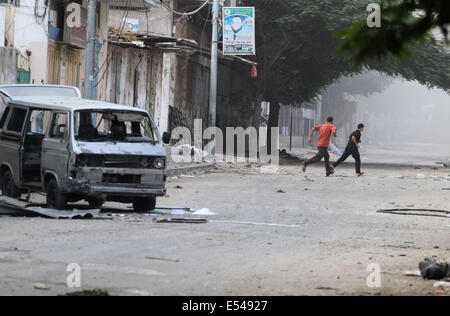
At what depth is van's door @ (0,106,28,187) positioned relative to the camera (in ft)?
47.2

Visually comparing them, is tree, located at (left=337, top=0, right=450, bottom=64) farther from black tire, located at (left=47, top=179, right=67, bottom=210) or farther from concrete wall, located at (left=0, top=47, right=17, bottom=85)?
concrete wall, located at (left=0, top=47, right=17, bottom=85)

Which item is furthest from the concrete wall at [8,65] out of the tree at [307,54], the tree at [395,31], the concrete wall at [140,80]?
the tree at [307,54]

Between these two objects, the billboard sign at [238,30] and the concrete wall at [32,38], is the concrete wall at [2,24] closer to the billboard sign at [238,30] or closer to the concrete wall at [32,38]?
the concrete wall at [32,38]

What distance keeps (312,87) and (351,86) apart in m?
42.5

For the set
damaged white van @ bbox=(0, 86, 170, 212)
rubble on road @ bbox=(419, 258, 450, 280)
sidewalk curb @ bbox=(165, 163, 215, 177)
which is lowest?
sidewalk curb @ bbox=(165, 163, 215, 177)

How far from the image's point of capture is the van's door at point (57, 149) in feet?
44.4

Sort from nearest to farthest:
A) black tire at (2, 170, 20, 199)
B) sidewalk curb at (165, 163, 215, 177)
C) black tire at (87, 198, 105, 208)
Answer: black tire at (2, 170, 20, 199)
black tire at (87, 198, 105, 208)
sidewalk curb at (165, 163, 215, 177)

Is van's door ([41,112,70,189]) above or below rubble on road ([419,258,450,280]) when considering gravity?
above

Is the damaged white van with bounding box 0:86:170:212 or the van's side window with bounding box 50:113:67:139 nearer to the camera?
the damaged white van with bounding box 0:86:170:212

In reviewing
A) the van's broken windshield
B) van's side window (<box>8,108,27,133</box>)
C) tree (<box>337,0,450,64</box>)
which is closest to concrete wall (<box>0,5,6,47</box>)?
van's side window (<box>8,108,27,133</box>)

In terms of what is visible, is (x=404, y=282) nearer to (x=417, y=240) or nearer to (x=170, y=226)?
Answer: (x=417, y=240)

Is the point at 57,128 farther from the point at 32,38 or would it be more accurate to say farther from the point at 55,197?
the point at 32,38

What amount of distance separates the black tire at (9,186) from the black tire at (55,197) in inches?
36.1
